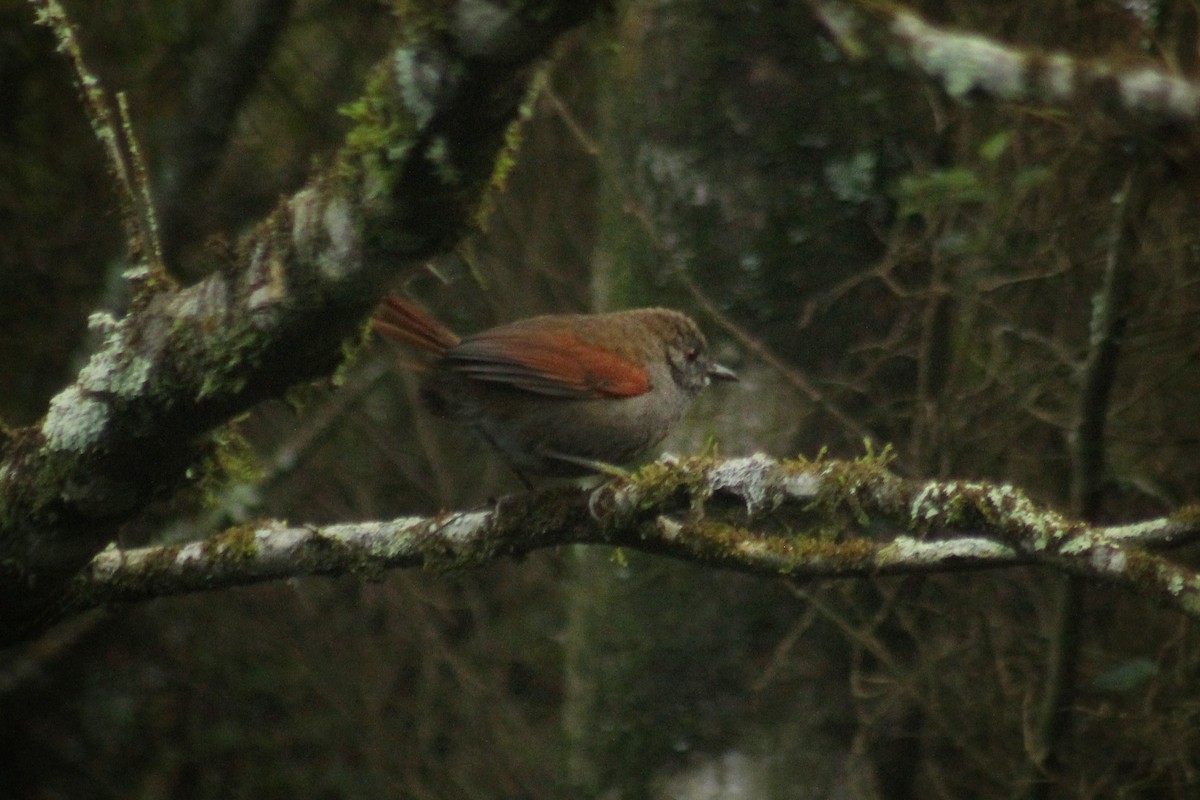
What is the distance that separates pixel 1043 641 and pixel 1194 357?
1410 mm

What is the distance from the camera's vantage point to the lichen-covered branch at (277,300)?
237 cm

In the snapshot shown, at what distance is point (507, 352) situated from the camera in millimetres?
4328

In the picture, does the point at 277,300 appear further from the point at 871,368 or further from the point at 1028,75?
the point at 871,368

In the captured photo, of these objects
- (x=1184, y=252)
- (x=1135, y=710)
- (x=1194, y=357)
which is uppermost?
(x=1184, y=252)

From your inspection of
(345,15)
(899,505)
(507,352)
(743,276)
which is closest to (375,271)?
(899,505)

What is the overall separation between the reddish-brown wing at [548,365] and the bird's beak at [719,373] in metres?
0.56

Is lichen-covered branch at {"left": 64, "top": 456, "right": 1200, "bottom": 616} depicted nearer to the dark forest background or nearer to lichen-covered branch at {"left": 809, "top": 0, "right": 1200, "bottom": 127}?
lichen-covered branch at {"left": 809, "top": 0, "right": 1200, "bottom": 127}

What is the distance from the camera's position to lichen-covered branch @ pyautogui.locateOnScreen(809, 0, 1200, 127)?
2.15 metres

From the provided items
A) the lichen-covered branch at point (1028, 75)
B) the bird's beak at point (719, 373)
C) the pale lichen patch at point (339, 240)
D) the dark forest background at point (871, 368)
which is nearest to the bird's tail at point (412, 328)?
the dark forest background at point (871, 368)

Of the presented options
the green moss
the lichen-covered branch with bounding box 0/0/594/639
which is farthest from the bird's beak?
the lichen-covered branch with bounding box 0/0/594/639

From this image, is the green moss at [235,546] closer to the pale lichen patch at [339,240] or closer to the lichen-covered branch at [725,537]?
the lichen-covered branch at [725,537]

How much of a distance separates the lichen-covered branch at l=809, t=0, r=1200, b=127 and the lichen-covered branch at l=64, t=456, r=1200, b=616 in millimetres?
859

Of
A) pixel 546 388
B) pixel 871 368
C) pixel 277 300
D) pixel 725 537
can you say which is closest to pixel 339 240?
pixel 277 300

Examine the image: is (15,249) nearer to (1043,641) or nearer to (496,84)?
(1043,641)
